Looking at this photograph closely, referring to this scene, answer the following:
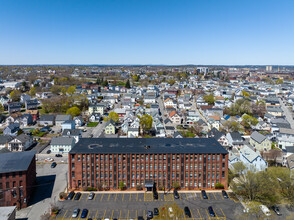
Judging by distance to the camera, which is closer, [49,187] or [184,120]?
[49,187]

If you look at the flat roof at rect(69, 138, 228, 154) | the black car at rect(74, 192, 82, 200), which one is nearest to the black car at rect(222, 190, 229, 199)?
the flat roof at rect(69, 138, 228, 154)

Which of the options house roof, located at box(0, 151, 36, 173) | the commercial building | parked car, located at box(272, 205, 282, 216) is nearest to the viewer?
parked car, located at box(272, 205, 282, 216)

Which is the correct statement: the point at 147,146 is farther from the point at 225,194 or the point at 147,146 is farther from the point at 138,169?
the point at 225,194

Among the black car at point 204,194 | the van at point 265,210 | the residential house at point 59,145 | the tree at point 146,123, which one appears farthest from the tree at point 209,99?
the van at point 265,210

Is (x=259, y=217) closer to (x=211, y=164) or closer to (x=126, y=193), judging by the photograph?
Result: (x=211, y=164)

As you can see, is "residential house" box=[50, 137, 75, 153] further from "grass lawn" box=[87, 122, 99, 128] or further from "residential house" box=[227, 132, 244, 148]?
"residential house" box=[227, 132, 244, 148]

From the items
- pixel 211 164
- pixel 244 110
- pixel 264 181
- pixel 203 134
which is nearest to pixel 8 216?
pixel 211 164

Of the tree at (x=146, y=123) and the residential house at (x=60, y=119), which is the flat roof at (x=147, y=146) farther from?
the residential house at (x=60, y=119)
